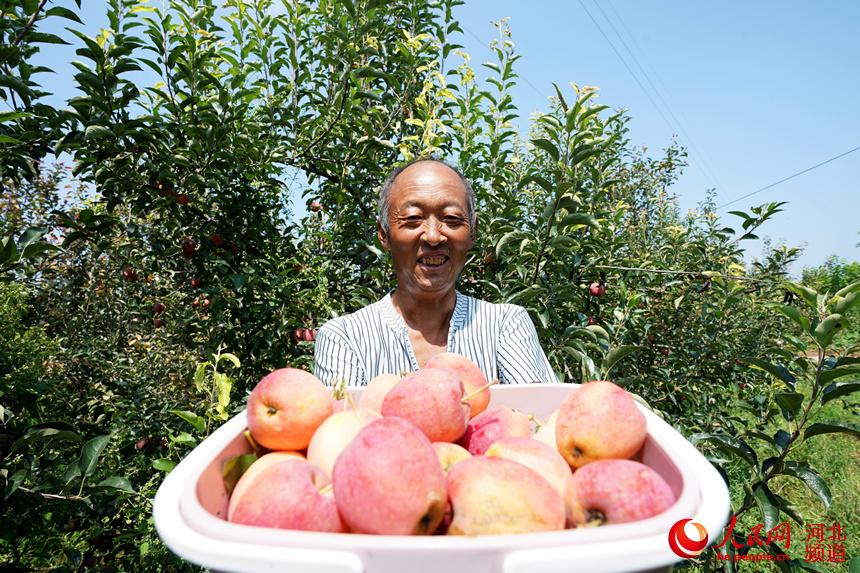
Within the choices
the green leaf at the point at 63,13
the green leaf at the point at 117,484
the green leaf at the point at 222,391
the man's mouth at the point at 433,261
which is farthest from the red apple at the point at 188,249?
the green leaf at the point at 222,391

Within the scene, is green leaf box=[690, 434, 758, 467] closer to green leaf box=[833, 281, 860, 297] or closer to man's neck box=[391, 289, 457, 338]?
green leaf box=[833, 281, 860, 297]

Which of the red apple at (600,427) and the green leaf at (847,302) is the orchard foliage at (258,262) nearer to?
the green leaf at (847,302)

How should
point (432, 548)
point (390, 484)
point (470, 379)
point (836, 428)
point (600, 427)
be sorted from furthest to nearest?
point (836, 428) → point (470, 379) → point (600, 427) → point (390, 484) → point (432, 548)

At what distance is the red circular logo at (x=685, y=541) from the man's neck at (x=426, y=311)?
4.87ft

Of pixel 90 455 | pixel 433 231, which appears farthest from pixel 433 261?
pixel 90 455

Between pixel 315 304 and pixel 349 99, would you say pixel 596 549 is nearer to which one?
pixel 315 304

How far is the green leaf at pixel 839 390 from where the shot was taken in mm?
1539

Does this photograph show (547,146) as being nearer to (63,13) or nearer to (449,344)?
(449,344)

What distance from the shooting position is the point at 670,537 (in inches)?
21.0

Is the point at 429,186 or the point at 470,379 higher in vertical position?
the point at 429,186

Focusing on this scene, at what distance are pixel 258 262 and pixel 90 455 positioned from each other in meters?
1.24

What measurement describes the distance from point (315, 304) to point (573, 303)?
1.46 metres

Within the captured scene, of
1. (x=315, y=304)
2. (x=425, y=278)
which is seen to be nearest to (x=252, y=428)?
→ (x=425, y=278)

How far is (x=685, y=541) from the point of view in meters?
0.54
